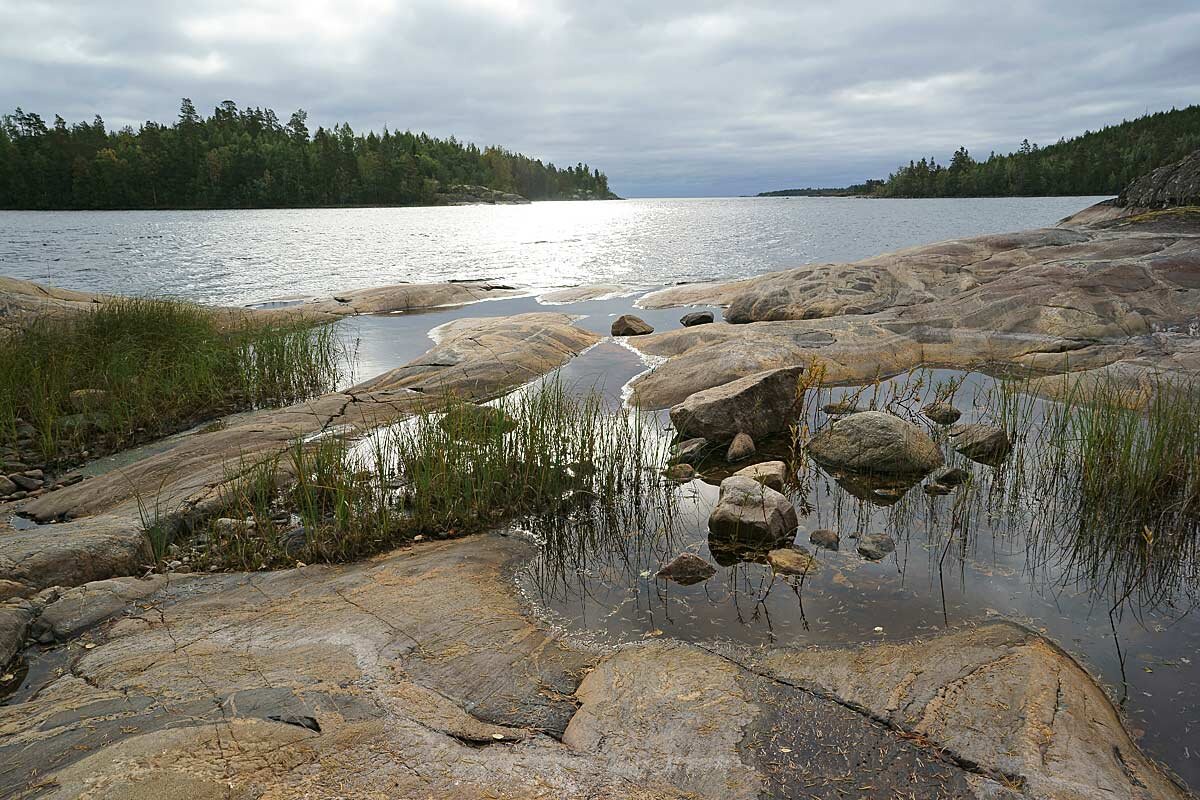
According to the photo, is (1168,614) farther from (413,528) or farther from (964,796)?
(413,528)

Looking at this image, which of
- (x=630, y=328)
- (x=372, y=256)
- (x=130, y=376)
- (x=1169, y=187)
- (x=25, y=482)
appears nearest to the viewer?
(x=25, y=482)

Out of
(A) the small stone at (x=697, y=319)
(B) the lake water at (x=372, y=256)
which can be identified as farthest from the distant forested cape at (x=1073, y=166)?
(A) the small stone at (x=697, y=319)

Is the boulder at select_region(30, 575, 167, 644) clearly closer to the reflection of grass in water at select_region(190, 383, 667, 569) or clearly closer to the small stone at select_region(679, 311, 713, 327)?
the reflection of grass in water at select_region(190, 383, 667, 569)

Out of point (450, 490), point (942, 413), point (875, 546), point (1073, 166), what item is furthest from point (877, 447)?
point (1073, 166)

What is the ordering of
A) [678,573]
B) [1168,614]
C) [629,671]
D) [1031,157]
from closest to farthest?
[629,671], [1168,614], [678,573], [1031,157]

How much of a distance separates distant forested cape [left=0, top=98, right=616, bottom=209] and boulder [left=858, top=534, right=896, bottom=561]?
113 metres

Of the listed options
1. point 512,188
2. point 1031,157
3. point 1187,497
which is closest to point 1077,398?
point 1187,497

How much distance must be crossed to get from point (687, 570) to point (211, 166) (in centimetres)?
11303

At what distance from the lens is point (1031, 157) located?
10231cm

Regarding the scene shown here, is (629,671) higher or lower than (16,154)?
lower

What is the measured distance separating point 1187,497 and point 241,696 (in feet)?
20.3

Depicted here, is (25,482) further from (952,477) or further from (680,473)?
(952,477)

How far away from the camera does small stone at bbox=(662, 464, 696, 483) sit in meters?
6.64

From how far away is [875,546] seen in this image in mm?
5082
